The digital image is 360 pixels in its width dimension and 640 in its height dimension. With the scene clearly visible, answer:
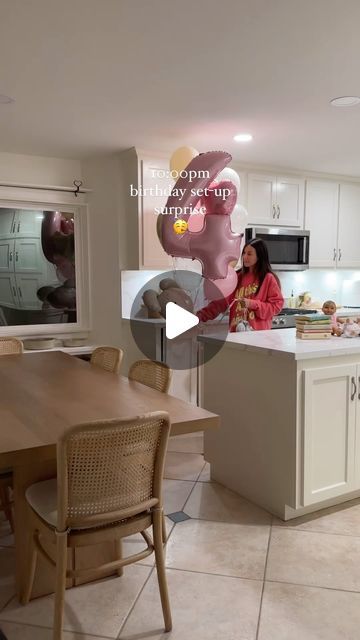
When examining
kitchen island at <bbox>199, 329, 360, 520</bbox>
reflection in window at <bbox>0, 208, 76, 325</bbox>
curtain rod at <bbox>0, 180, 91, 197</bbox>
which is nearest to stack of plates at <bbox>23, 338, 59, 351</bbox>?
reflection in window at <bbox>0, 208, 76, 325</bbox>

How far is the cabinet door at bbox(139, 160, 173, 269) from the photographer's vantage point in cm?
408

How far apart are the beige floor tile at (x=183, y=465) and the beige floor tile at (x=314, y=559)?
84 cm

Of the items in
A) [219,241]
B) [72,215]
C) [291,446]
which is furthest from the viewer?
[72,215]

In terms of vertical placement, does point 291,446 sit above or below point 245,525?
above

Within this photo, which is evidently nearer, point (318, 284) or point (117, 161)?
point (117, 161)

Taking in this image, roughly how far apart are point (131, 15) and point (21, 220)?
268 cm

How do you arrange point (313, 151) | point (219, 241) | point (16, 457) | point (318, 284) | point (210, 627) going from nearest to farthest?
point (16, 457)
point (210, 627)
point (219, 241)
point (313, 151)
point (318, 284)

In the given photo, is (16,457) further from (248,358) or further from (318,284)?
(318,284)

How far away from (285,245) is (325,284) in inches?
45.3

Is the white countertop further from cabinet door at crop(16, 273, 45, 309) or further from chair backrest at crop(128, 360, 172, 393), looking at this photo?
cabinet door at crop(16, 273, 45, 309)

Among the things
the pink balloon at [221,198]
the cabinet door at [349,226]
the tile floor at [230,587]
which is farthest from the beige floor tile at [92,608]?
the cabinet door at [349,226]

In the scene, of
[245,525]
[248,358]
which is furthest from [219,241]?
[245,525]

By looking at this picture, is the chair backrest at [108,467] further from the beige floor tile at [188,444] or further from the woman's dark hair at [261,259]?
the beige floor tile at [188,444]

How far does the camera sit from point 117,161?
4285 millimetres
